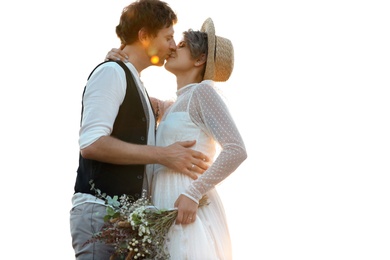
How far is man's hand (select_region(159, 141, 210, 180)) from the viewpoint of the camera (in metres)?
5.57

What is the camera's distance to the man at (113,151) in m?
5.44

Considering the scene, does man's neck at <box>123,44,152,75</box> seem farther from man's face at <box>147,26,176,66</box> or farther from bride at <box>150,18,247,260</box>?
bride at <box>150,18,247,260</box>

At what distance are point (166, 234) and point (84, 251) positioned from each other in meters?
0.56

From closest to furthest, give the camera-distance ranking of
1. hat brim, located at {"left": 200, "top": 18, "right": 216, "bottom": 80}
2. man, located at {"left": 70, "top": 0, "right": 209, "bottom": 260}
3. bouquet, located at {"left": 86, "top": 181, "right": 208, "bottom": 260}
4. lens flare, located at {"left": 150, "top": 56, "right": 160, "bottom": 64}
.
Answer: bouquet, located at {"left": 86, "top": 181, "right": 208, "bottom": 260} → man, located at {"left": 70, "top": 0, "right": 209, "bottom": 260} → hat brim, located at {"left": 200, "top": 18, "right": 216, "bottom": 80} → lens flare, located at {"left": 150, "top": 56, "right": 160, "bottom": 64}

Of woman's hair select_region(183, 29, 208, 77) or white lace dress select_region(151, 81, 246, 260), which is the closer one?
white lace dress select_region(151, 81, 246, 260)

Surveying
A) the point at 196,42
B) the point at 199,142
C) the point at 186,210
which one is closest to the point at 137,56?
the point at 196,42

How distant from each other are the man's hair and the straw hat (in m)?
0.33

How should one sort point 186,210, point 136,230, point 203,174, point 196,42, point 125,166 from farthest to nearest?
point 196,42 → point 125,166 → point 203,174 → point 186,210 → point 136,230

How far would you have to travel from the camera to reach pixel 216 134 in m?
5.64

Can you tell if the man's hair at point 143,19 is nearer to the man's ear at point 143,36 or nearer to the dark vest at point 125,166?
the man's ear at point 143,36

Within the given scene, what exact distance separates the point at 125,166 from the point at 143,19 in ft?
4.02

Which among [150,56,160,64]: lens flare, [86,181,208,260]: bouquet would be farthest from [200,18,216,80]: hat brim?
[86,181,208,260]: bouquet

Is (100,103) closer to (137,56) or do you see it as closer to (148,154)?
(148,154)

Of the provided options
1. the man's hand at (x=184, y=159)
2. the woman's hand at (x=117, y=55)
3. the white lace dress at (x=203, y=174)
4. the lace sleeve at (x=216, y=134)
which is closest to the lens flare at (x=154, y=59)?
the woman's hand at (x=117, y=55)
